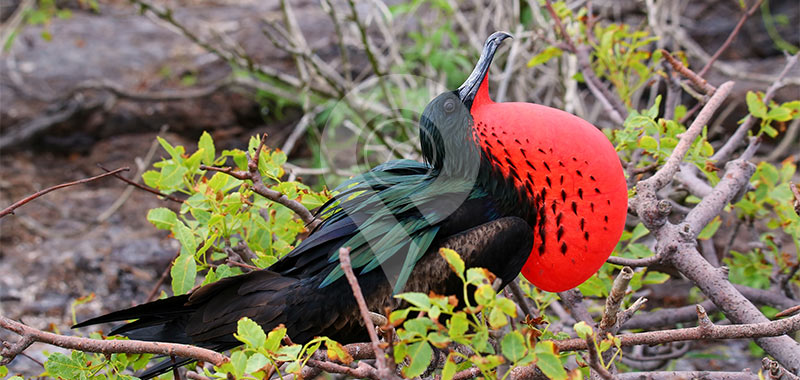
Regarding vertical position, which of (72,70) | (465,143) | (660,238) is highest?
(465,143)

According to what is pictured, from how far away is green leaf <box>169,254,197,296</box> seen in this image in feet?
4.12

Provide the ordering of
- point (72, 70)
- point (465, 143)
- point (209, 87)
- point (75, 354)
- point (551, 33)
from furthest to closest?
point (72, 70)
point (209, 87)
point (551, 33)
point (465, 143)
point (75, 354)

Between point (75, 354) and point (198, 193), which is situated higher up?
point (198, 193)

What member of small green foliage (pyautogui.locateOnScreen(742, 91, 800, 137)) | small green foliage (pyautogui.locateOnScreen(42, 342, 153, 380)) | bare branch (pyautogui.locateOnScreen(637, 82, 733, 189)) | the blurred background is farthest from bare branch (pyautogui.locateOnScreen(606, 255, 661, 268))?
the blurred background

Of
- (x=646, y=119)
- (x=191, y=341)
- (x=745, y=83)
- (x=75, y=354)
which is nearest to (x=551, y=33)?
(x=745, y=83)

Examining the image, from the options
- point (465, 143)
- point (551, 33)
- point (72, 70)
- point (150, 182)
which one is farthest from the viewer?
point (72, 70)

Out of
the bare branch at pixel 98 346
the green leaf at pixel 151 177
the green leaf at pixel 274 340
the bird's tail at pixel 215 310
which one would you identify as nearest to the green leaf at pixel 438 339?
the green leaf at pixel 274 340

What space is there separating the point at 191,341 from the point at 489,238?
0.56 m

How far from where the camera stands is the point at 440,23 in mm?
3209

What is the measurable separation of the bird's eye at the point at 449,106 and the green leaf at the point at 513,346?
534 millimetres

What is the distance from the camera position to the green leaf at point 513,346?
825 millimetres

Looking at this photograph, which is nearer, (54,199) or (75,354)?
(75,354)

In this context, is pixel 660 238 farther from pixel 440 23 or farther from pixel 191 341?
pixel 440 23

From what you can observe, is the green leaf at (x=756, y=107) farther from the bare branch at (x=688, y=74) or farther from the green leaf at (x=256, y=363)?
the green leaf at (x=256, y=363)
